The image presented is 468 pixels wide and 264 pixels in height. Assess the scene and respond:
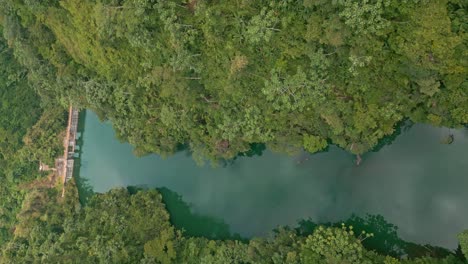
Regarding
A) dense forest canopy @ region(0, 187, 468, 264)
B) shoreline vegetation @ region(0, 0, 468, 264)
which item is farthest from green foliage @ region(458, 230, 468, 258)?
dense forest canopy @ region(0, 187, 468, 264)

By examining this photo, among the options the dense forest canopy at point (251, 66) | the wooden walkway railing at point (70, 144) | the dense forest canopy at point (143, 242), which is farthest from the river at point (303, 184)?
the dense forest canopy at point (251, 66)

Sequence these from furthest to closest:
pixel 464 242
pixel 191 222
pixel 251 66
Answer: pixel 191 222, pixel 251 66, pixel 464 242

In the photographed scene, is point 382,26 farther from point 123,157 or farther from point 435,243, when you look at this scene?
point 123,157

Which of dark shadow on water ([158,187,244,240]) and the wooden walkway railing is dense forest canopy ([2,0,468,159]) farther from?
the wooden walkway railing

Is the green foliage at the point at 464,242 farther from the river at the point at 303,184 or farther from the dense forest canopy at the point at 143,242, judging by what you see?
the river at the point at 303,184

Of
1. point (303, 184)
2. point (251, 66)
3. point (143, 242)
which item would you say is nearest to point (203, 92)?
point (251, 66)

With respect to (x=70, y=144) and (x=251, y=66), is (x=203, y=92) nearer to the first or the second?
(x=251, y=66)
